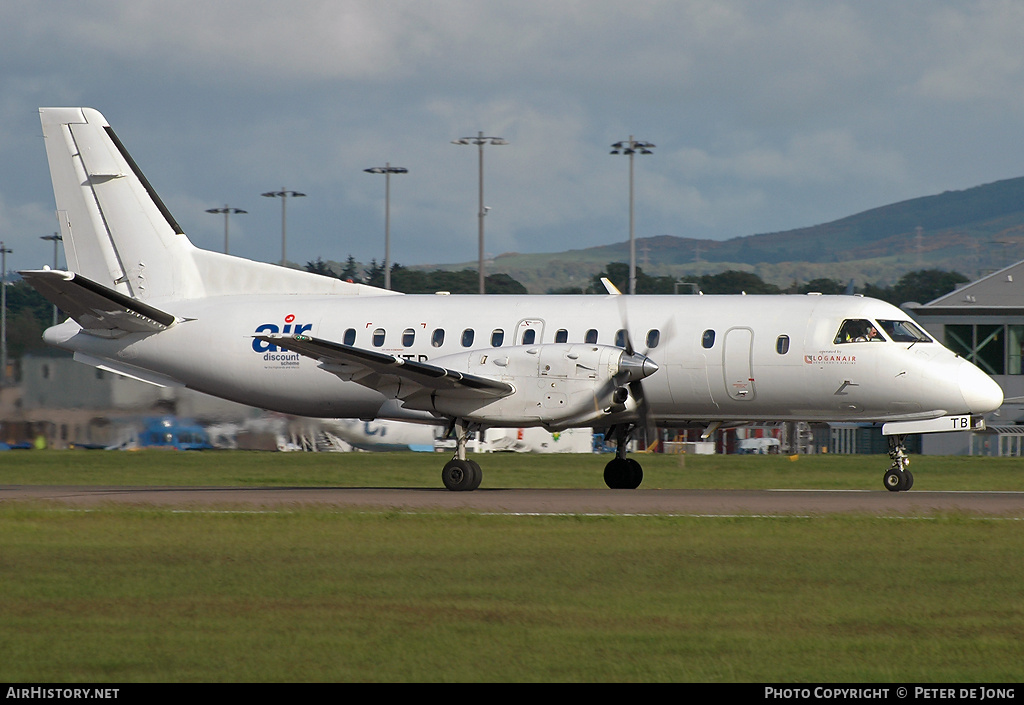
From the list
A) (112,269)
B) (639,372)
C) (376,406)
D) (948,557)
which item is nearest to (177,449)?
(112,269)

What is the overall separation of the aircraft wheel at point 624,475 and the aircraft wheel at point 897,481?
4.79 metres

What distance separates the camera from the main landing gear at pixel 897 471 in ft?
75.0

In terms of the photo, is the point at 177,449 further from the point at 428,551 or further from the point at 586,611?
the point at 586,611

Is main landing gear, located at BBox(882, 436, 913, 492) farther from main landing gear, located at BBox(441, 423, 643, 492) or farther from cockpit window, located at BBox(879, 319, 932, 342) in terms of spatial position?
main landing gear, located at BBox(441, 423, 643, 492)

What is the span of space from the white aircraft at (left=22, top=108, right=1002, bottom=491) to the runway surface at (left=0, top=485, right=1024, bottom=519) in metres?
1.37

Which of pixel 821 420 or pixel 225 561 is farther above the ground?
pixel 821 420

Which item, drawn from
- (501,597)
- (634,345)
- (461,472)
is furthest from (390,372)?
(501,597)

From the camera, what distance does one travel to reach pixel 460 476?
2281 cm

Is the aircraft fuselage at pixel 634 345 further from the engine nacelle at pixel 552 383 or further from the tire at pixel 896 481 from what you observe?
the tire at pixel 896 481

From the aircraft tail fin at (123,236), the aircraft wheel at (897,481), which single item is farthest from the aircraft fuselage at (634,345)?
the aircraft wheel at (897,481)

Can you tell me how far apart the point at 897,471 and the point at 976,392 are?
202 centimetres

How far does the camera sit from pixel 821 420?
23281mm

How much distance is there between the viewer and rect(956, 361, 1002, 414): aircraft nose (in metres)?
22.0
